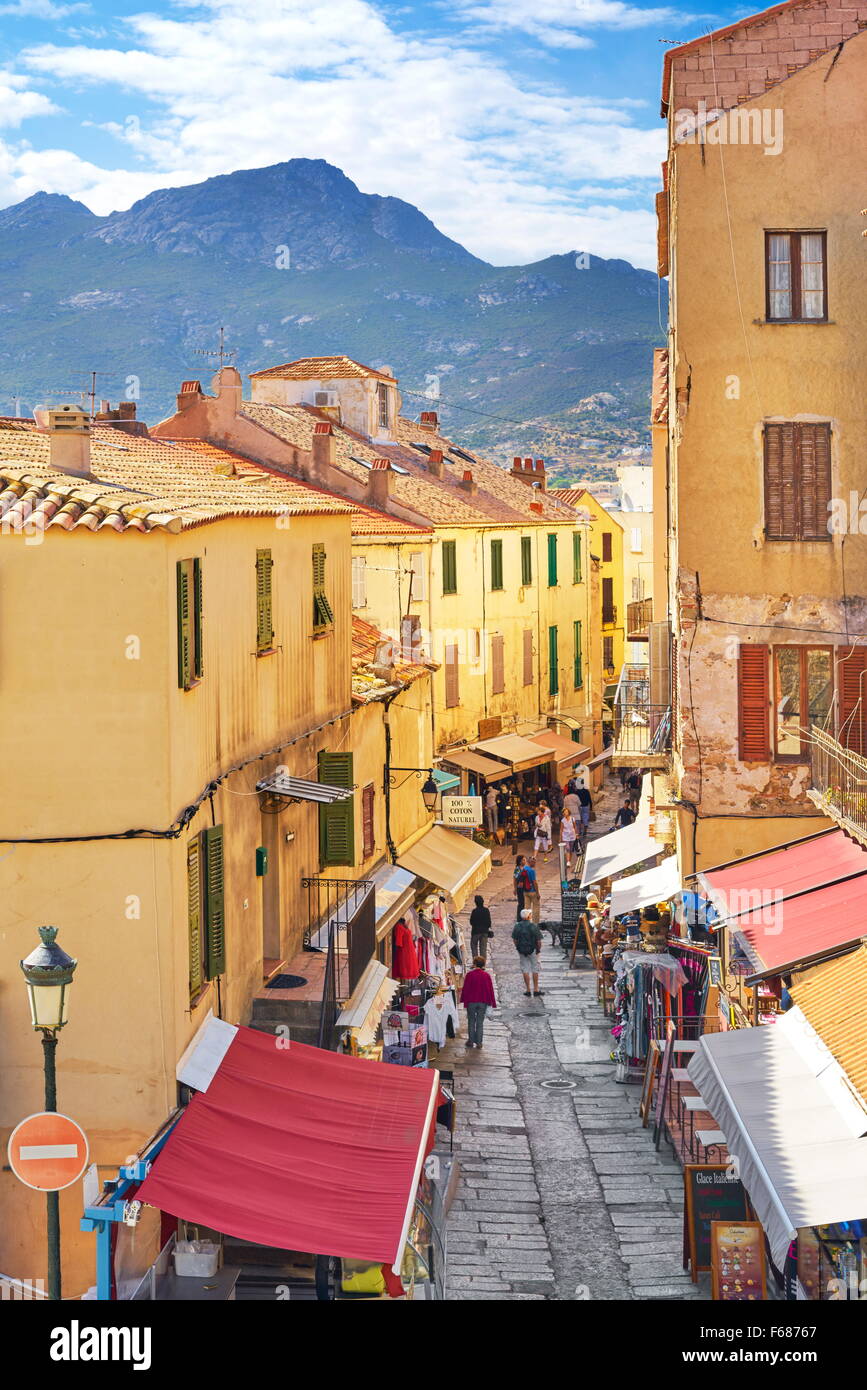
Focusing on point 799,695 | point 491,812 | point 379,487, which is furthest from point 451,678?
point 799,695

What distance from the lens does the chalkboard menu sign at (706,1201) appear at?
14.2 metres

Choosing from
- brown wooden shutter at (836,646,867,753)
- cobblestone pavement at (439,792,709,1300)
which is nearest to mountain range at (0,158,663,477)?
brown wooden shutter at (836,646,867,753)

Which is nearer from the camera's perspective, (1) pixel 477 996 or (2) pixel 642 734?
(1) pixel 477 996

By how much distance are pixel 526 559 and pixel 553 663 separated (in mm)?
4603

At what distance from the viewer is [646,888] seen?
23.9 metres

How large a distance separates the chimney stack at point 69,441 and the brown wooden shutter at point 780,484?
11.2m

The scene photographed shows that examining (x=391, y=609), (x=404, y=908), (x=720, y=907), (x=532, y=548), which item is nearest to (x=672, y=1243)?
(x=720, y=907)

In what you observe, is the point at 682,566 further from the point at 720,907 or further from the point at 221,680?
the point at 221,680

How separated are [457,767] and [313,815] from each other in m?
21.1

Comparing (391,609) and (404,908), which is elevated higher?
(391,609)

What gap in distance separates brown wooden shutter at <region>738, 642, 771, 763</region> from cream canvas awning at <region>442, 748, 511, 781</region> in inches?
702

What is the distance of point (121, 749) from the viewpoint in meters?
13.1

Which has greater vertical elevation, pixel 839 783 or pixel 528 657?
pixel 528 657

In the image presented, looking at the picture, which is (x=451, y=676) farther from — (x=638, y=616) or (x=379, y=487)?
(x=638, y=616)
